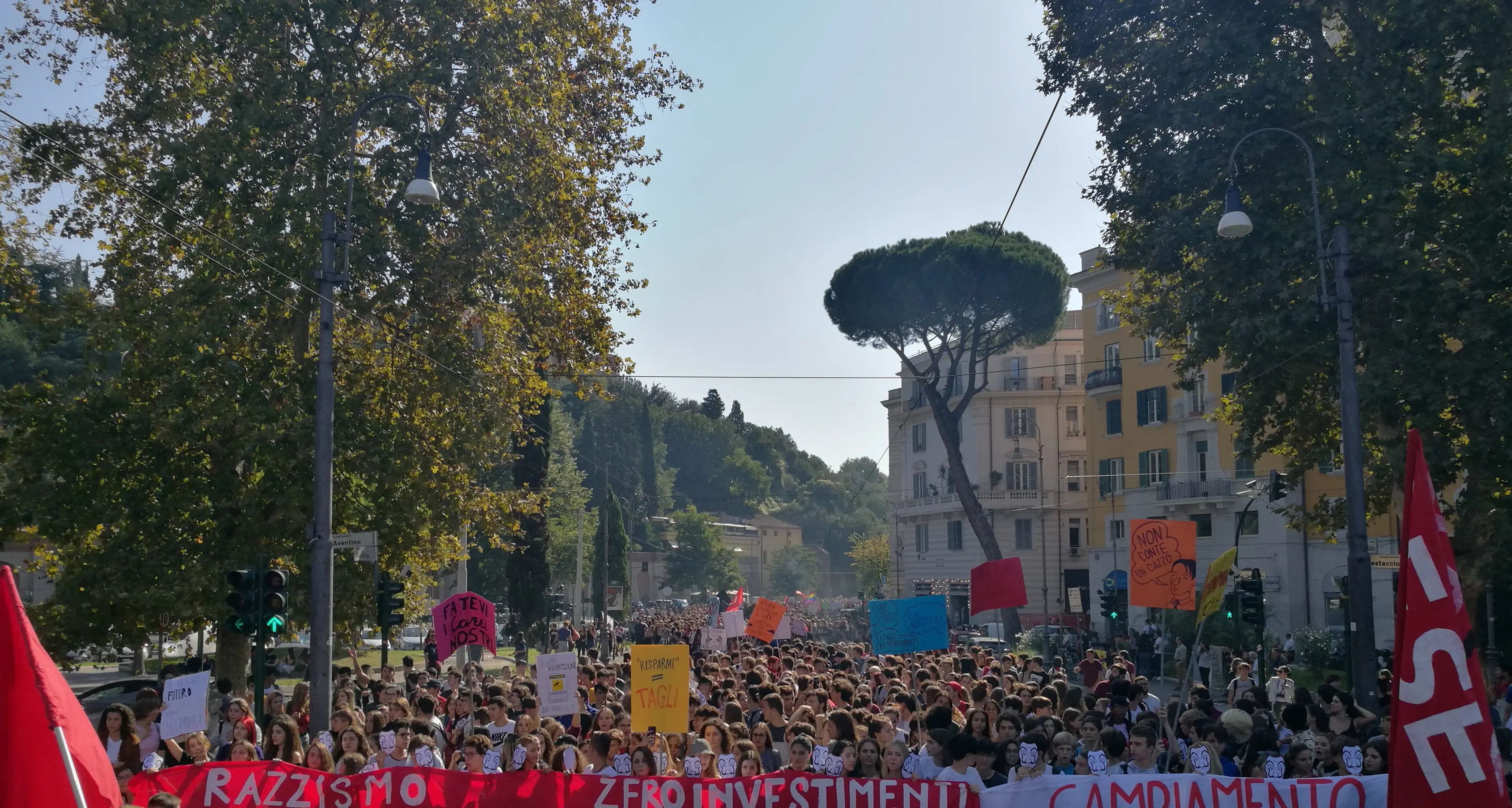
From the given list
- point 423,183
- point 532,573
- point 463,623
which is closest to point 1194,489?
point 532,573

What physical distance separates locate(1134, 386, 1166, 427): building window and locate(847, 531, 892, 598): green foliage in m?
36.7

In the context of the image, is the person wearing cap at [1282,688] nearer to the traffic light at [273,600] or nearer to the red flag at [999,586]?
the red flag at [999,586]

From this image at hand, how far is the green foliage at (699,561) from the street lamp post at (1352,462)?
90.0 metres

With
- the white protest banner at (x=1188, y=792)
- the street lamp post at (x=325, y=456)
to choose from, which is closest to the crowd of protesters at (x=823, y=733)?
the white protest banner at (x=1188, y=792)

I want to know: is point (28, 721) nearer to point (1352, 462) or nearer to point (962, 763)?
point (962, 763)

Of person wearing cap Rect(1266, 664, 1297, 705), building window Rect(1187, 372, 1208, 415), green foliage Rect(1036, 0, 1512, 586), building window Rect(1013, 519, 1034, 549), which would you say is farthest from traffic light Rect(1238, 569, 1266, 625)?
building window Rect(1013, 519, 1034, 549)

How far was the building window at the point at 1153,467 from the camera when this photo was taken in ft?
162

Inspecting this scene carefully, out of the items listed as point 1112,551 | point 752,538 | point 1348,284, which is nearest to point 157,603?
point 1348,284

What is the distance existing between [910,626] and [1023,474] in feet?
177

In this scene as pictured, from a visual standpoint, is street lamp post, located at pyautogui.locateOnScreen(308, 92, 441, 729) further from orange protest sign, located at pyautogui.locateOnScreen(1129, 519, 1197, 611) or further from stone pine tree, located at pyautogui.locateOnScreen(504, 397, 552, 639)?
stone pine tree, located at pyautogui.locateOnScreen(504, 397, 552, 639)

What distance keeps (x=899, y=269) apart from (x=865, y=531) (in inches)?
3969

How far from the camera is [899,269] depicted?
→ 4991 cm

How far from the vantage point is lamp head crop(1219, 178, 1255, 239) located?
1503cm

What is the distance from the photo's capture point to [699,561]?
10425 centimetres
